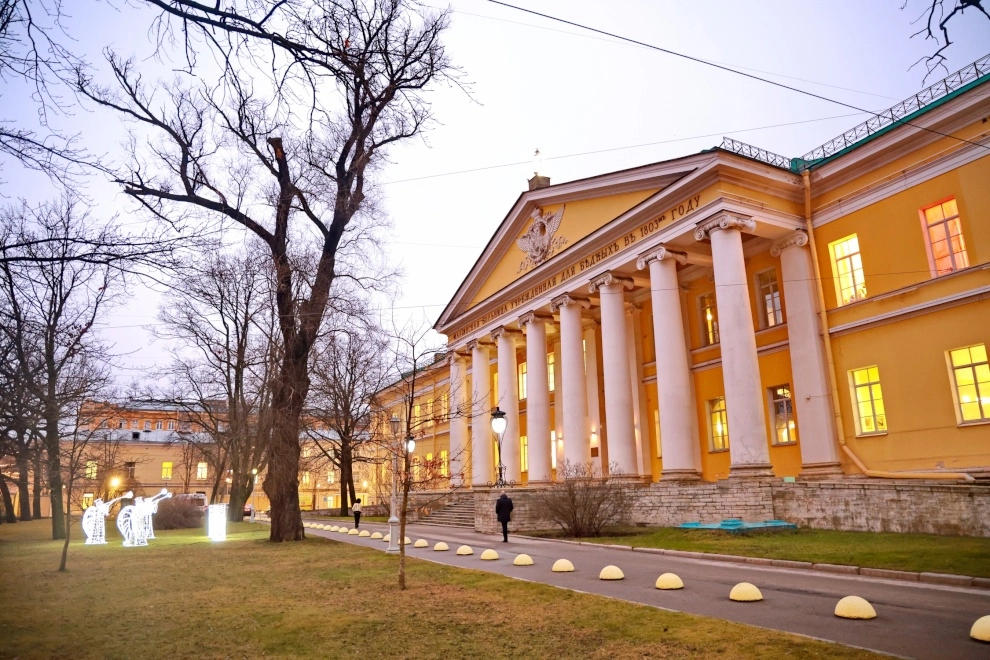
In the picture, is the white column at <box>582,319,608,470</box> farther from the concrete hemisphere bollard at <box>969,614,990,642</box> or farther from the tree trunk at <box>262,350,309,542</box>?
the concrete hemisphere bollard at <box>969,614,990,642</box>

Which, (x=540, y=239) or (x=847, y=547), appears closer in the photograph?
(x=847, y=547)

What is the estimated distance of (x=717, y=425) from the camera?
83.2 feet

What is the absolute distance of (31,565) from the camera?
15.2m

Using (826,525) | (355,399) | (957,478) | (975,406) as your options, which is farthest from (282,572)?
(355,399)

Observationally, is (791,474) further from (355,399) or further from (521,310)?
(355,399)

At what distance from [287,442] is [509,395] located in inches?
581

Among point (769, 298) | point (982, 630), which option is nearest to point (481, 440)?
point (769, 298)

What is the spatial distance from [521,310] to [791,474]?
13990 mm

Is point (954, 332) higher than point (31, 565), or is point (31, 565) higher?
point (954, 332)

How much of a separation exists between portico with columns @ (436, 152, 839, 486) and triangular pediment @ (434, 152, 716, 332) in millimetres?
83

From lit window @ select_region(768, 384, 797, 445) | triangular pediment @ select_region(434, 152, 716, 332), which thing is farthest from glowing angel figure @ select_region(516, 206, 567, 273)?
lit window @ select_region(768, 384, 797, 445)

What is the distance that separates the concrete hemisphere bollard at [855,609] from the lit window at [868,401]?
14052 millimetres

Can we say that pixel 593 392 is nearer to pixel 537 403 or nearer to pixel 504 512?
pixel 537 403

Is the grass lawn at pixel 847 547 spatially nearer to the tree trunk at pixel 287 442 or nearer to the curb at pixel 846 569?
the curb at pixel 846 569
